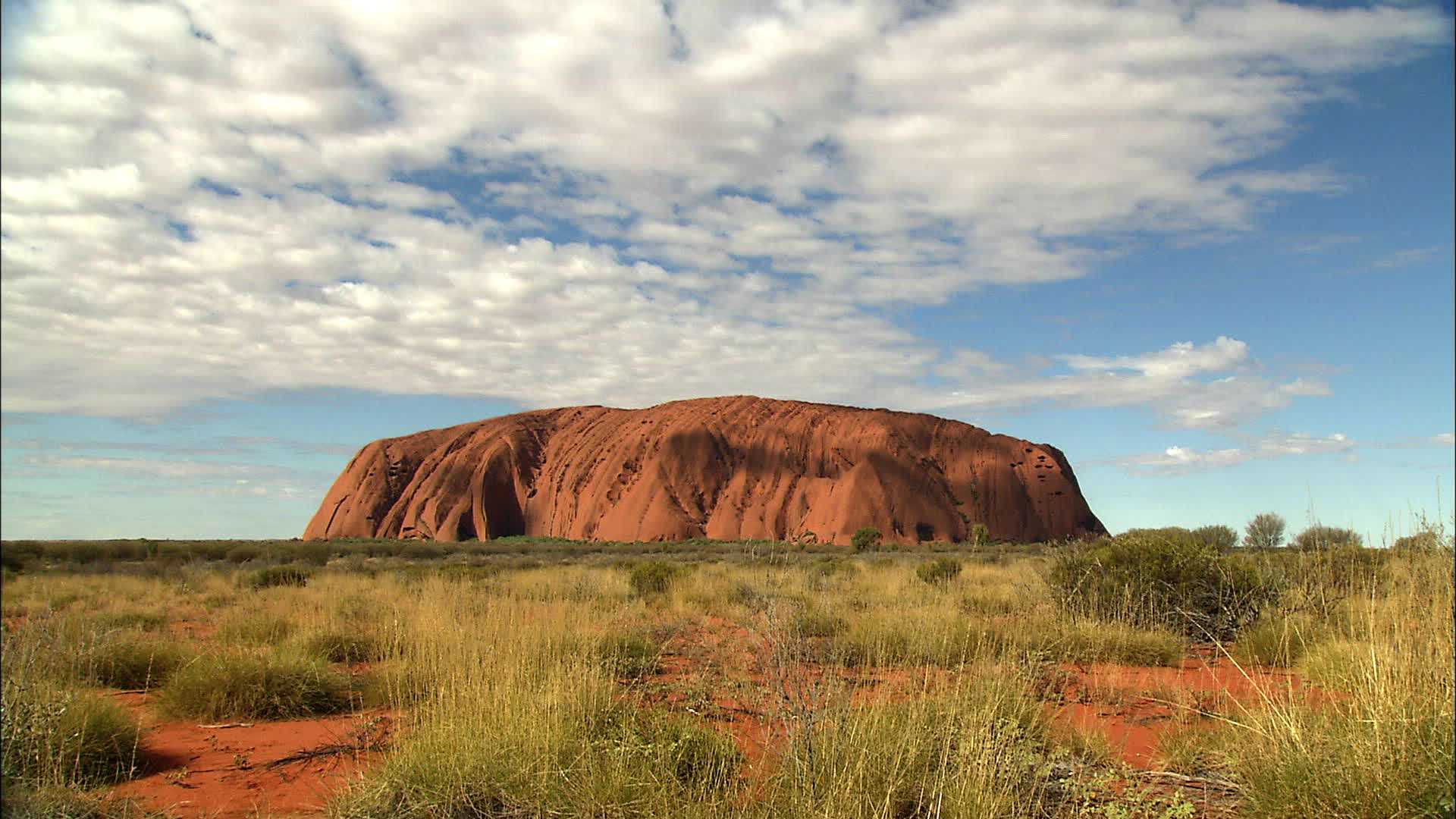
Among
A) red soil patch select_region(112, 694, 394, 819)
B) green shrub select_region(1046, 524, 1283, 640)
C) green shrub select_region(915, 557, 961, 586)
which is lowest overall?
red soil patch select_region(112, 694, 394, 819)

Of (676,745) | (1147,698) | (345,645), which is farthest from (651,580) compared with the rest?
(676,745)

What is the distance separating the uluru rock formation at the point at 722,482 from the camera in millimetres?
60031

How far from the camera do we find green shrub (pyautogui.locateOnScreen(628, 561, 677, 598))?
51.9 feet

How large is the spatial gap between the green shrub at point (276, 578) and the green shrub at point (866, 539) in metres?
33.1

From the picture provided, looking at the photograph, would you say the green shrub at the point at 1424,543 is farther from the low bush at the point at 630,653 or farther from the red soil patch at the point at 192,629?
the red soil patch at the point at 192,629

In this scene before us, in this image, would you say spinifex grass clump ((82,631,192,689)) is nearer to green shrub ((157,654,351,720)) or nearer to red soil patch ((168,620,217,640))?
green shrub ((157,654,351,720))

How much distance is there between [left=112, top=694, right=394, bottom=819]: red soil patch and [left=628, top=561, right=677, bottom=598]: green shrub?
29.8 ft

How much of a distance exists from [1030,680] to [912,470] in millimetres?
58314

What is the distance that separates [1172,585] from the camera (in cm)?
1034

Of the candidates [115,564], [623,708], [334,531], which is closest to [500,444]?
[334,531]

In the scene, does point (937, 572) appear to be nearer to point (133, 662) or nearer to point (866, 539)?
point (133, 662)

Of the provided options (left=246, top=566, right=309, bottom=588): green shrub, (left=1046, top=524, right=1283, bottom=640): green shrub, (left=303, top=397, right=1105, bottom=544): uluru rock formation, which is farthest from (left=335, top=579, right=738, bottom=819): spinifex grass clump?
(left=303, top=397, right=1105, bottom=544): uluru rock formation

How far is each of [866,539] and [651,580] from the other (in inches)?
1429

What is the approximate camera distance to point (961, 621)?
8.60m
